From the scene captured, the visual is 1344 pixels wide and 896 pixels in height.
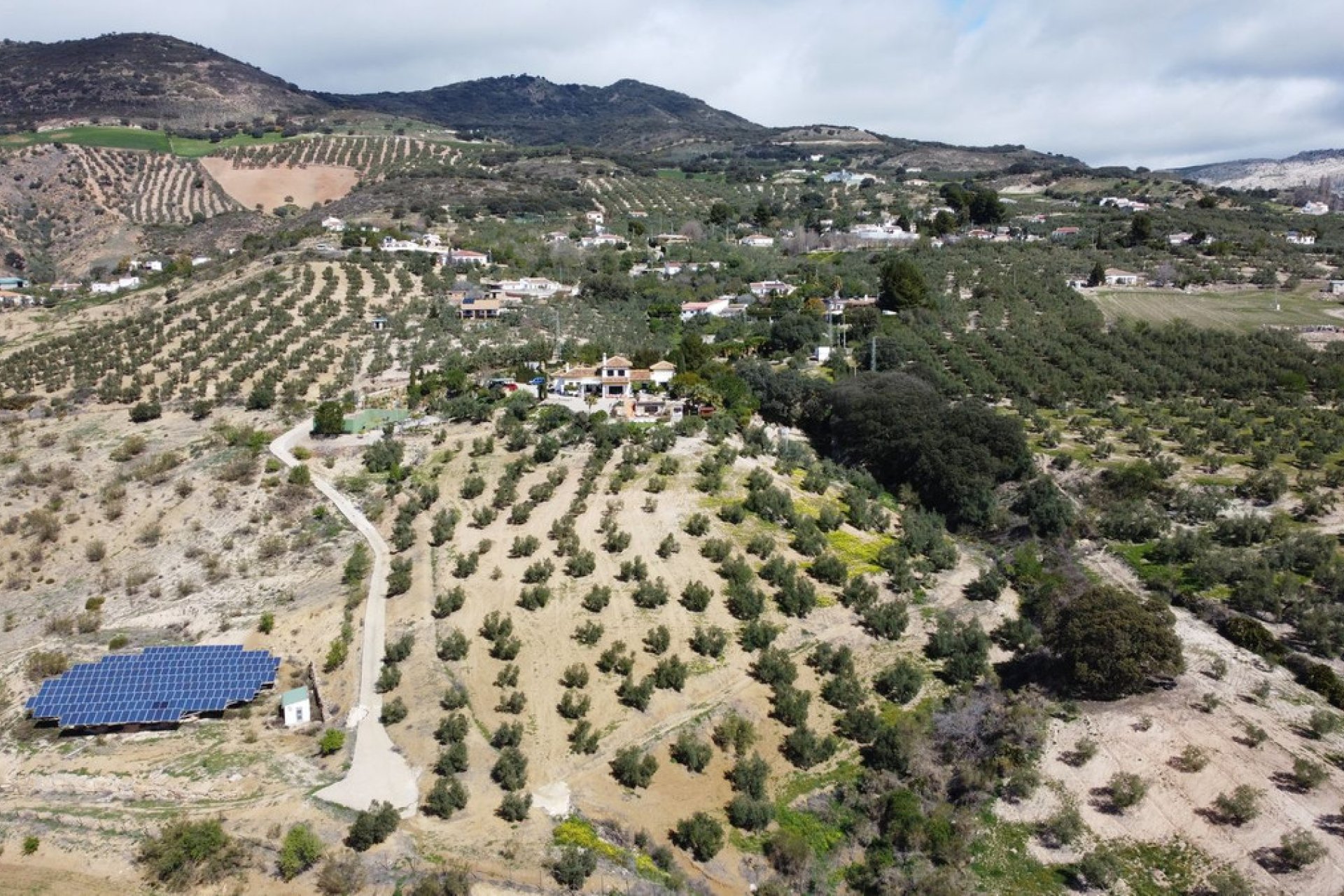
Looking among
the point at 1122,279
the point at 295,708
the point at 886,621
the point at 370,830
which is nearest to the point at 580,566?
the point at 295,708

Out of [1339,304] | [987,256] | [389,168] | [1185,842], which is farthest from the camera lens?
[389,168]

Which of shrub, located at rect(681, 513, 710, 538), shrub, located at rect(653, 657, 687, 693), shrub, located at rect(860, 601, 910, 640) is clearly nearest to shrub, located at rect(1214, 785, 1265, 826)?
shrub, located at rect(860, 601, 910, 640)

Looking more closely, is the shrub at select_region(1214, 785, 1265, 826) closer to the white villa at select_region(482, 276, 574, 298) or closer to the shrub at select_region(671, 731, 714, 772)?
the shrub at select_region(671, 731, 714, 772)

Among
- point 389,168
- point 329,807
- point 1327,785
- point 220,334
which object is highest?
point 389,168

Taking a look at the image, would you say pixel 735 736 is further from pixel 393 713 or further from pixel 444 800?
pixel 393 713

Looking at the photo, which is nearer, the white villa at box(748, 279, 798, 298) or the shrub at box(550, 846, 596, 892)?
the shrub at box(550, 846, 596, 892)

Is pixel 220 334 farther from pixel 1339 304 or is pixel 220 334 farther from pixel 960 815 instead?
pixel 1339 304

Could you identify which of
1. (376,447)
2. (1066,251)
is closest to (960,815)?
(376,447)
